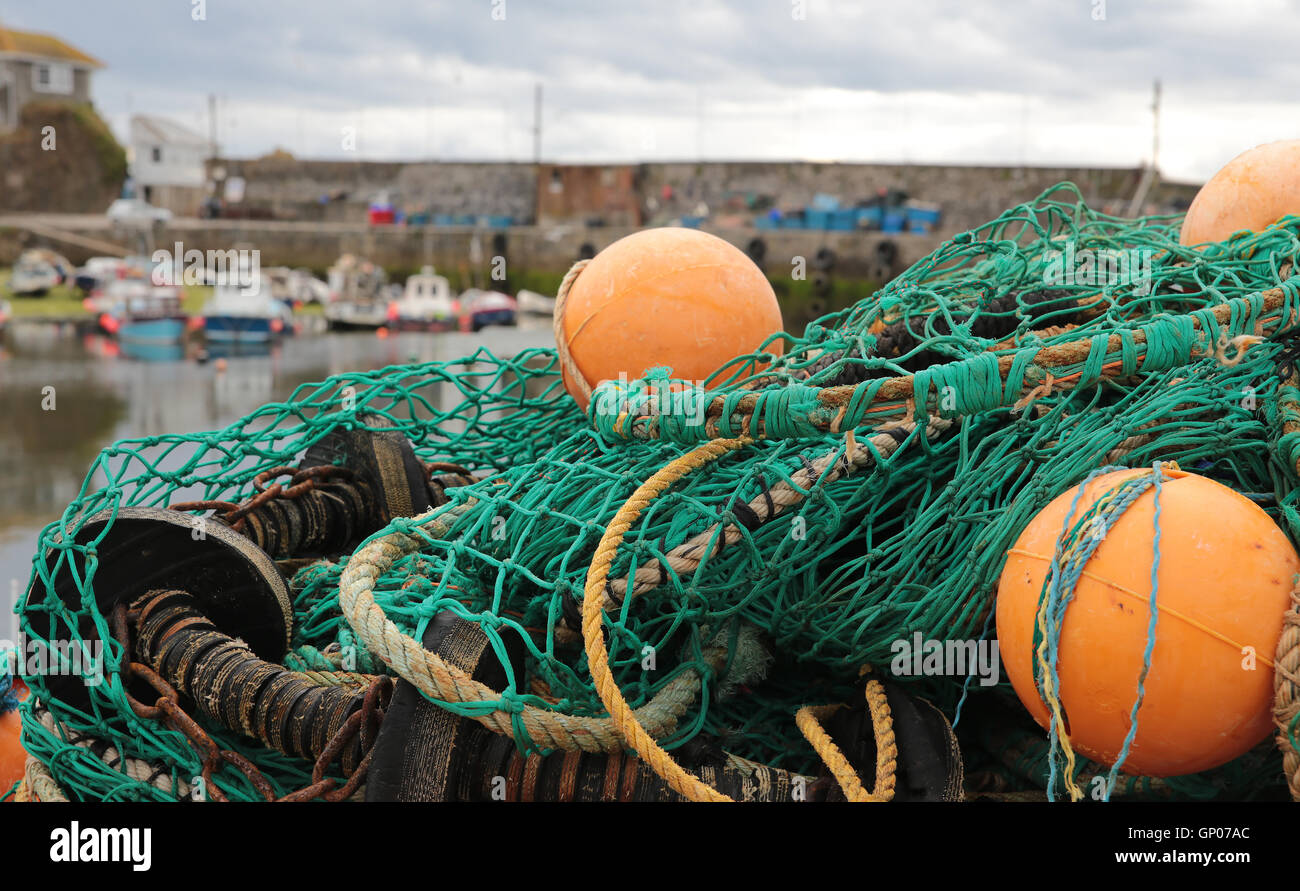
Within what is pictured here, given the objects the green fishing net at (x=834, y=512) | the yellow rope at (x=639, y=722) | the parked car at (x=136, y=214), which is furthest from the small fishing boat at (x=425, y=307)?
the yellow rope at (x=639, y=722)

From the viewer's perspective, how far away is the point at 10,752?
2.79 m

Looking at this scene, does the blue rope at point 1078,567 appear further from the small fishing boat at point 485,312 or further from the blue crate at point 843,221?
the blue crate at point 843,221

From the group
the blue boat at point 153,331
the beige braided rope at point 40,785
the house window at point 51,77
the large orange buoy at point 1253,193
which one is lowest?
the blue boat at point 153,331

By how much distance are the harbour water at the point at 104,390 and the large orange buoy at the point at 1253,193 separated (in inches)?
277

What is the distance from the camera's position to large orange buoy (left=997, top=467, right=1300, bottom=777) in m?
1.70

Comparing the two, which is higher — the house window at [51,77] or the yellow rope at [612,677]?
the house window at [51,77]

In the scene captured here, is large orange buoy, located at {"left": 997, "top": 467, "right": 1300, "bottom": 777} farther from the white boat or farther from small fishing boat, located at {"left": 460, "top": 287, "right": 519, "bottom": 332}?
the white boat

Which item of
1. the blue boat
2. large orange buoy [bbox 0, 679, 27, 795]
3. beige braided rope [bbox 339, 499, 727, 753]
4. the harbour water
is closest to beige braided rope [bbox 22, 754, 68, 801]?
large orange buoy [bbox 0, 679, 27, 795]

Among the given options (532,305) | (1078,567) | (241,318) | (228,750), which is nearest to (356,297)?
(532,305)

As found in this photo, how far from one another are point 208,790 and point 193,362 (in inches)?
929

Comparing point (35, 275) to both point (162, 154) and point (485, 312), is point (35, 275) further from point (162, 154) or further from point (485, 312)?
point (162, 154)

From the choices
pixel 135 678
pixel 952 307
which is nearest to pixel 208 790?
pixel 135 678

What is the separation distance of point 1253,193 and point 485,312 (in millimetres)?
26631

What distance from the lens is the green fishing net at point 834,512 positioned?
6.43ft
